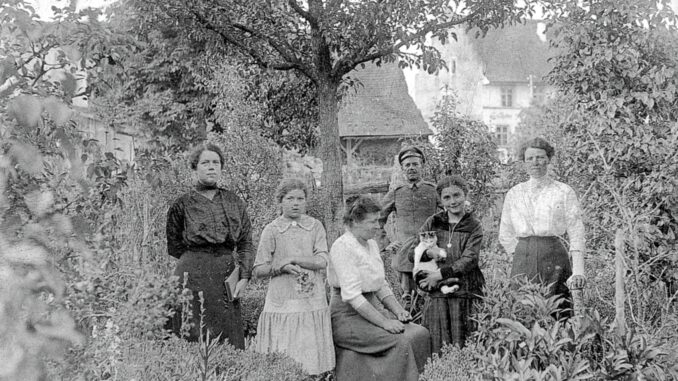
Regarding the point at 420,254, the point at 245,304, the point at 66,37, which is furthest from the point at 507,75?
the point at 66,37

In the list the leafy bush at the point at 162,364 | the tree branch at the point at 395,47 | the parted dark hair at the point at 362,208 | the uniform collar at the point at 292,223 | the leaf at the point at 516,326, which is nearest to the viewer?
the leafy bush at the point at 162,364

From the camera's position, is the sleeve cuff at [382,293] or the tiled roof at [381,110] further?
the tiled roof at [381,110]

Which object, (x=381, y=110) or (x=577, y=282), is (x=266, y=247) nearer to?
(x=577, y=282)

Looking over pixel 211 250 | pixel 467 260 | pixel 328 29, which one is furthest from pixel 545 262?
pixel 328 29

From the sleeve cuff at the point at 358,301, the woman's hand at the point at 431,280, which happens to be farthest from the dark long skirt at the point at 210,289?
the woman's hand at the point at 431,280

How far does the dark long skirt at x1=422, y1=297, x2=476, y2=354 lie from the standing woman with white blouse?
45 cm

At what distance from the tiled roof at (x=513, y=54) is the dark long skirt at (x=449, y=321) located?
32.0 metres

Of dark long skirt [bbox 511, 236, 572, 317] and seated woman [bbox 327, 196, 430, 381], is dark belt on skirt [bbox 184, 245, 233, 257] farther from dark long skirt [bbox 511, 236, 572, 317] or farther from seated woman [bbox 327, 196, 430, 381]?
dark long skirt [bbox 511, 236, 572, 317]

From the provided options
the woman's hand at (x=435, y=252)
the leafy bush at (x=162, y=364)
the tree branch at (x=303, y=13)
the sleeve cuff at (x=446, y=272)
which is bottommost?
the leafy bush at (x=162, y=364)

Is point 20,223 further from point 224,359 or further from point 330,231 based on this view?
point 330,231

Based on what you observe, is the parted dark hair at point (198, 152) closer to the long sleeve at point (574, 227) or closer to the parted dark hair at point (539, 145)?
the parted dark hair at point (539, 145)

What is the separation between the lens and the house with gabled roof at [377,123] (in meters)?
20.1

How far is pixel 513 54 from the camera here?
35.8 m

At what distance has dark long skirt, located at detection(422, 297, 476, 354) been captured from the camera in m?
4.63
